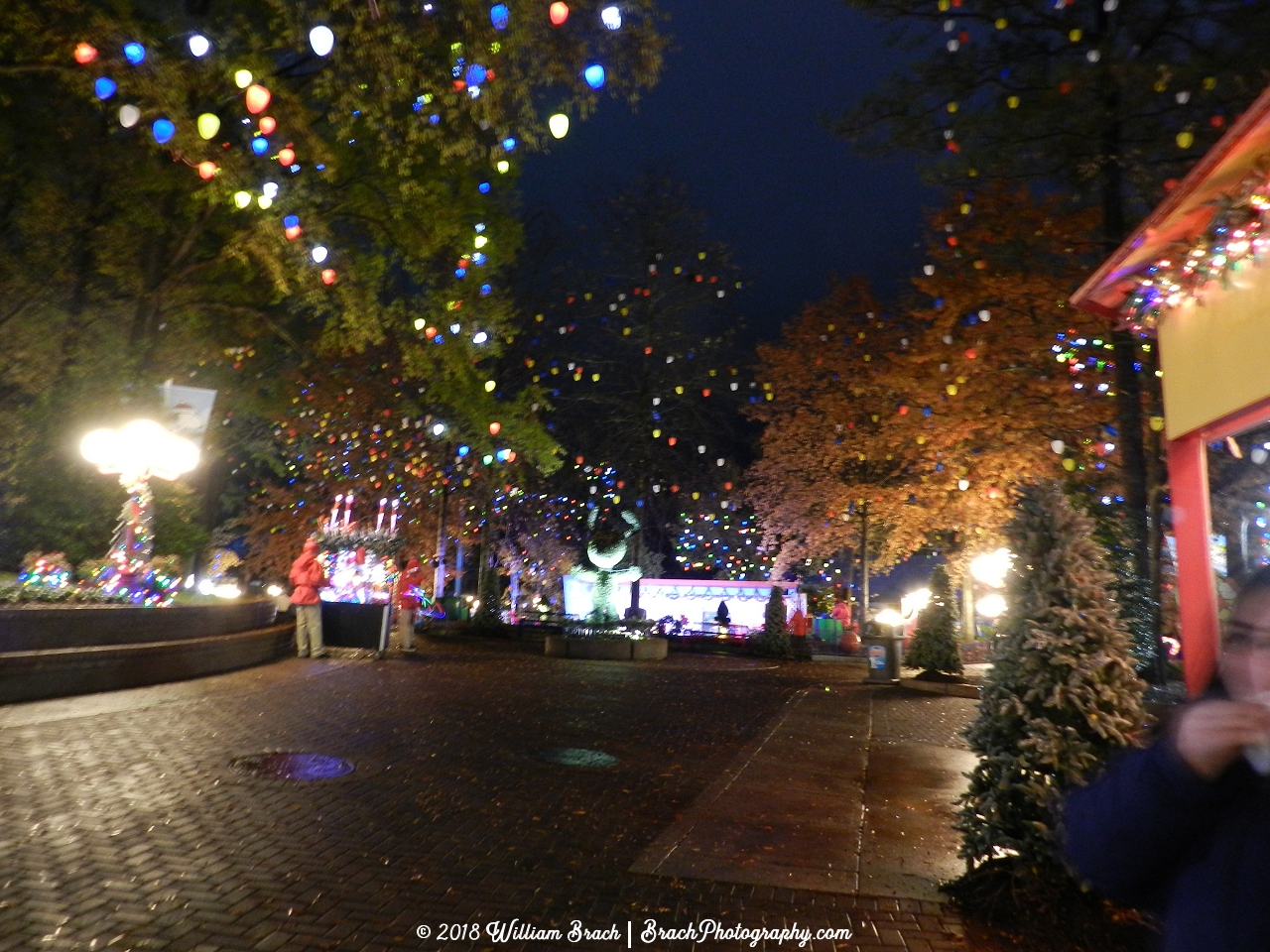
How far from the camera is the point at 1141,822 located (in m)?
1.71

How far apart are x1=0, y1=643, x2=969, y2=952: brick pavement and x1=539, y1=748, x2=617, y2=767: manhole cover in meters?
0.17

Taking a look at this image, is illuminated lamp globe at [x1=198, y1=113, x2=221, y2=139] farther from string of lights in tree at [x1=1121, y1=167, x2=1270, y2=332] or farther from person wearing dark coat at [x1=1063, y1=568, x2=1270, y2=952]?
person wearing dark coat at [x1=1063, y1=568, x2=1270, y2=952]

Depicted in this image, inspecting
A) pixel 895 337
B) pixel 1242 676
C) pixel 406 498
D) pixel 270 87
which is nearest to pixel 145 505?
pixel 270 87

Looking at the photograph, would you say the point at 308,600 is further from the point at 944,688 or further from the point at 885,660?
the point at 944,688

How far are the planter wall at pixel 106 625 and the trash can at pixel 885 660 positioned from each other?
11.2 m

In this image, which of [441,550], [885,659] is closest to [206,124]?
[885,659]

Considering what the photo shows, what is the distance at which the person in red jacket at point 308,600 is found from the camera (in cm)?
1600

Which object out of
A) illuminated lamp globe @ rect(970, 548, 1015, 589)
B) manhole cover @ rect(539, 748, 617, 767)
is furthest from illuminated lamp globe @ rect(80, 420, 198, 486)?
illuminated lamp globe @ rect(970, 548, 1015, 589)

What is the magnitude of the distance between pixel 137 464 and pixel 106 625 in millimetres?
3819

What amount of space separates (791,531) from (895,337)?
9994 millimetres

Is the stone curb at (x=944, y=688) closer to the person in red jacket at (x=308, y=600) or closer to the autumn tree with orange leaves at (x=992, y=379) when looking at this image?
the autumn tree with orange leaves at (x=992, y=379)

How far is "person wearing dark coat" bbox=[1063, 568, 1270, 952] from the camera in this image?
1.54 m

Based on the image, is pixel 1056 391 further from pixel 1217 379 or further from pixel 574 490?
pixel 574 490

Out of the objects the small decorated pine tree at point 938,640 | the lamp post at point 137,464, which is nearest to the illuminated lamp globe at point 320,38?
the lamp post at point 137,464
